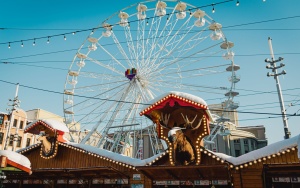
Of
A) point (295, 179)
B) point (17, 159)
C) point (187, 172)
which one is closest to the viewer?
point (17, 159)

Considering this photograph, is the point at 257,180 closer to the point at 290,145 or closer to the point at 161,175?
the point at 290,145

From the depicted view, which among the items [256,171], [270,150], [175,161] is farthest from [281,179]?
[175,161]

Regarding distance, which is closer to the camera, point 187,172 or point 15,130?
point 187,172

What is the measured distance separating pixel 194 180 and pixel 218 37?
12062 millimetres

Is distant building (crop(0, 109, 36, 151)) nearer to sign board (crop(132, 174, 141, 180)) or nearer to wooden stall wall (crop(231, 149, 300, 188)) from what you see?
sign board (crop(132, 174, 141, 180))

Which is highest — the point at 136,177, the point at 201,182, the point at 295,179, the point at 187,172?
the point at 187,172

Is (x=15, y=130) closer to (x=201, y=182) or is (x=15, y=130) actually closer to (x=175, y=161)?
(x=175, y=161)

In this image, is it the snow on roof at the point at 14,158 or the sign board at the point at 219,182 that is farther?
the sign board at the point at 219,182

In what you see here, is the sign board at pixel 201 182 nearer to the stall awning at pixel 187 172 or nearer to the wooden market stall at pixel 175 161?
the wooden market stall at pixel 175 161

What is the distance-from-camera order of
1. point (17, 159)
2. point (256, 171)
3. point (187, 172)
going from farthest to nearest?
point (187, 172)
point (256, 171)
point (17, 159)

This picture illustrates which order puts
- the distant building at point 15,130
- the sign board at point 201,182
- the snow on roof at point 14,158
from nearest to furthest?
1. the snow on roof at point 14,158
2. the sign board at point 201,182
3. the distant building at point 15,130

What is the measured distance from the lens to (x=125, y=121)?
21.7 m

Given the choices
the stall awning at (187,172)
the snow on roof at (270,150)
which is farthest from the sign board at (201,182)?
the snow on roof at (270,150)

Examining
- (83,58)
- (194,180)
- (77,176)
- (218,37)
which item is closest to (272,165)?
(194,180)
